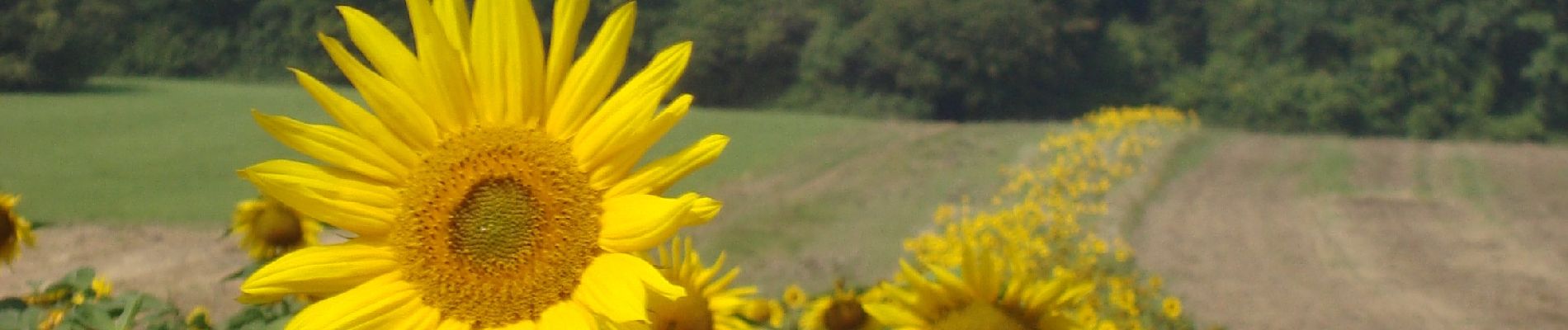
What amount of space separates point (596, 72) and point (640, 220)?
0.31 feet

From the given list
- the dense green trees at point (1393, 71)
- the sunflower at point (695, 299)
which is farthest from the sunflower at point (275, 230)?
the dense green trees at point (1393, 71)

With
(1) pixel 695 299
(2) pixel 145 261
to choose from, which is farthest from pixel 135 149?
(1) pixel 695 299

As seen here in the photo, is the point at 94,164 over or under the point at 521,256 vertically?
over

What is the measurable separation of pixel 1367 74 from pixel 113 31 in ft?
75.0

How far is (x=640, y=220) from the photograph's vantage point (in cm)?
79

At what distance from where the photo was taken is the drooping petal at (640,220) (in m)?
0.76

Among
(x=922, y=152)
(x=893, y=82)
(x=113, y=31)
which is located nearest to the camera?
(x=113, y=31)

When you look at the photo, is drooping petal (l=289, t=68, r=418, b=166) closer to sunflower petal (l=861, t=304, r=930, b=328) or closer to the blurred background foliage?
sunflower petal (l=861, t=304, r=930, b=328)

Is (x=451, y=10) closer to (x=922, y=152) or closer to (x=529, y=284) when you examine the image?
(x=529, y=284)

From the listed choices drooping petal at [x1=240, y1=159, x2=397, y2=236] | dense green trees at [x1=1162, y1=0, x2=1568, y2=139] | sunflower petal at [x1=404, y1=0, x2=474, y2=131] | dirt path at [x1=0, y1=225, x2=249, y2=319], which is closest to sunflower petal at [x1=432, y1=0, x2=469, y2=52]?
sunflower petal at [x1=404, y1=0, x2=474, y2=131]

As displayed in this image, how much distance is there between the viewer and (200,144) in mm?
5145

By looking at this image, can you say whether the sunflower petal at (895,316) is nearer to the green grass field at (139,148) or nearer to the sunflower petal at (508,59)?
the sunflower petal at (508,59)

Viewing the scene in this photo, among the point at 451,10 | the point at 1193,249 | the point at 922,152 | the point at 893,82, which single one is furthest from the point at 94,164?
the point at 893,82

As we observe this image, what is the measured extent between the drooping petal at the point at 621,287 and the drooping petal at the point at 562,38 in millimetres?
112
